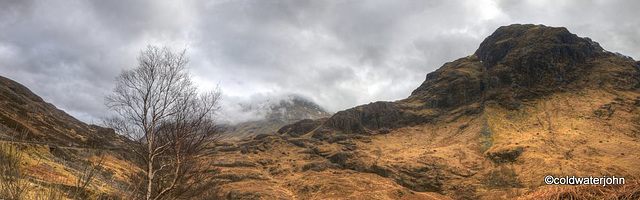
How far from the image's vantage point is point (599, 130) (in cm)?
4259

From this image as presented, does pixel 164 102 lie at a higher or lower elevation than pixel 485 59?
lower

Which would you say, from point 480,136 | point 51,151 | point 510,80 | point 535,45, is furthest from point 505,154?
point 51,151

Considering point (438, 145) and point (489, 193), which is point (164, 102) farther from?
point (438, 145)

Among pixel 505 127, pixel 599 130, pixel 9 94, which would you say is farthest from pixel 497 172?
pixel 9 94

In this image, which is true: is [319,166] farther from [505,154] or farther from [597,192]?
[597,192]

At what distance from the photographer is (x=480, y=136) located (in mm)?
48906

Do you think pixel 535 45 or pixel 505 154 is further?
pixel 535 45

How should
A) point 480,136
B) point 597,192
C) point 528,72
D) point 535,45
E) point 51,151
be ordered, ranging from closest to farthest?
point 597,192
point 51,151
point 480,136
point 528,72
point 535,45

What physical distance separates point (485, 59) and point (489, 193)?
59.8 meters

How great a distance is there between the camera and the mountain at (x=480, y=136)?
34.2m

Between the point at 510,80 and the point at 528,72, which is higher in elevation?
the point at 528,72

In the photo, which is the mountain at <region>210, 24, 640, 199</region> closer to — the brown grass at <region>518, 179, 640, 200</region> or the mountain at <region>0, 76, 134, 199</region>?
the mountain at <region>0, 76, 134, 199</region>

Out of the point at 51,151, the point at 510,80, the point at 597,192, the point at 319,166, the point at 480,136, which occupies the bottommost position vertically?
the point at 51,151

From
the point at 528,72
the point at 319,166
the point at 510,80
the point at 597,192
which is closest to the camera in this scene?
the point at 597,192
